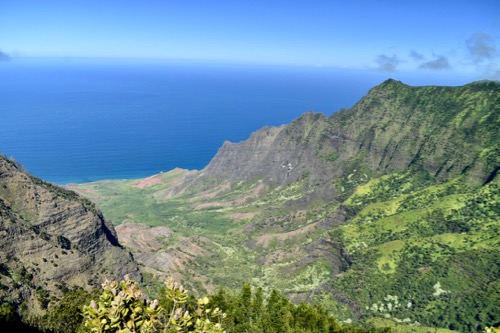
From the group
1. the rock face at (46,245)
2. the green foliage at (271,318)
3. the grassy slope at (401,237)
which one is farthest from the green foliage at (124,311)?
the grassy slope at (401,237)

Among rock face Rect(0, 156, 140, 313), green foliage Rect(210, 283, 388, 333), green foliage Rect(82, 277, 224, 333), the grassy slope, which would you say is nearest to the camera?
green foliage Rect(82, 277, 224, 333)

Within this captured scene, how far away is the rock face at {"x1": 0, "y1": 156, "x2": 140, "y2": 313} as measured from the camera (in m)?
71.0

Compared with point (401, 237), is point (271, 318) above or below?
above

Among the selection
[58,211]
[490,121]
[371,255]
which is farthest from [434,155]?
[58,211]

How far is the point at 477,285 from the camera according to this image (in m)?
115

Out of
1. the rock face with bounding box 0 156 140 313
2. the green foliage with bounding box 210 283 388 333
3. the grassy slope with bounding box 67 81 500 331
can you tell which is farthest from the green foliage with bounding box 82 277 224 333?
the grassy slope with bounding box 67 81 500 331

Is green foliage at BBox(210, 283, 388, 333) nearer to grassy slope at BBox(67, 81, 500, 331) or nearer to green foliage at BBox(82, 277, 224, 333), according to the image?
green foliage at BBox(82, 277, 224, 333)

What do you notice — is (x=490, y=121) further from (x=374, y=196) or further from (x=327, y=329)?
(x=327, y=329)

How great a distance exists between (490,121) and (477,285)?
89.1 metres

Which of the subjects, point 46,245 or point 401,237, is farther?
point 401,237

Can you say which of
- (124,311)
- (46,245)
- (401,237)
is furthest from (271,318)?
(401,237)

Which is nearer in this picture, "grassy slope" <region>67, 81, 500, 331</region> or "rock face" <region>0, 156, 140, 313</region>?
"rock face" <region>0, 156, 140, 313</region>

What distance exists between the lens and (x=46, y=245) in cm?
8325

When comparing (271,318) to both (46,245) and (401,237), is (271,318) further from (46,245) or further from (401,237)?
(401,237)
